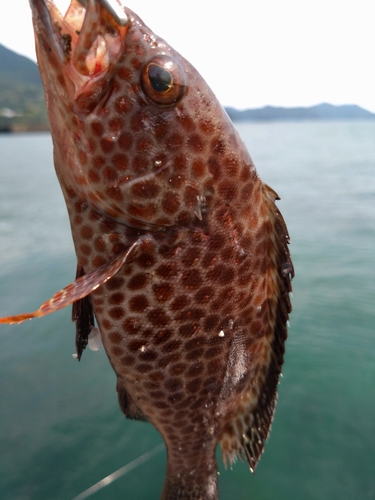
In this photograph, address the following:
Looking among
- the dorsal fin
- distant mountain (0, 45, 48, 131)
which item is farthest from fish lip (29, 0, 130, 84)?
distant mountain (0, 45, 48, 131)

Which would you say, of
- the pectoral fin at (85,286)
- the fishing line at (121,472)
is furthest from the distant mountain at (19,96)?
the pectoral fin at (85,286)

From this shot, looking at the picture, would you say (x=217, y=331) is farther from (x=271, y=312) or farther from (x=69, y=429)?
(x=69, y=429)

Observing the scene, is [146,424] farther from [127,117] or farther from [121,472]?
[127,117]

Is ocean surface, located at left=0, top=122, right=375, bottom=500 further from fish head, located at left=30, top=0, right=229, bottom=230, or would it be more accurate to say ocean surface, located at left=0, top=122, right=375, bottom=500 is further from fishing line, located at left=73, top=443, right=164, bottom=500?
fish head, located at left=30, top=0, right=229, bottom=230

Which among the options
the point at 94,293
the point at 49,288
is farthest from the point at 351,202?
the point at 94,293

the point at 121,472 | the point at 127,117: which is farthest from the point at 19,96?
the point at 127,117

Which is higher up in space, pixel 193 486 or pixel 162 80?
pixel 162 80

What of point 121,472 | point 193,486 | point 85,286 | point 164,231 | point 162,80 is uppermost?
point 162,80
